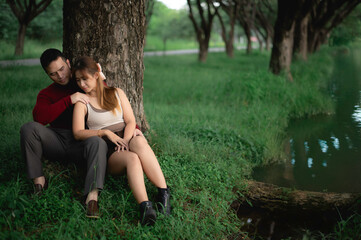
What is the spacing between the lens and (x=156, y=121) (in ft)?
18.8

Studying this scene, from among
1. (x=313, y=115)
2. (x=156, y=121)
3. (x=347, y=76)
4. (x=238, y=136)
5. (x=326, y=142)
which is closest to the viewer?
(x=238, y=136)

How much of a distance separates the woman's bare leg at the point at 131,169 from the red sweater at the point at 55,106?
2.41ft

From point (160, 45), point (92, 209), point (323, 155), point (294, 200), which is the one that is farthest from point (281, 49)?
point (160, 45)

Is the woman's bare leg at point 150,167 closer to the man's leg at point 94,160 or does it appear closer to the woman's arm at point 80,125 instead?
the man's leg at point 94,160

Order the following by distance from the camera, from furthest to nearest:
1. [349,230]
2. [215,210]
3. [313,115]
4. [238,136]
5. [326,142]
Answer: [313,115] → [326,142] → [238,136] → [215,210] → [349,230]

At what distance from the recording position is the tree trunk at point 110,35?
148 inches

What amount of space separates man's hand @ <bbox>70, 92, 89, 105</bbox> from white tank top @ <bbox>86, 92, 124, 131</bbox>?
56mm

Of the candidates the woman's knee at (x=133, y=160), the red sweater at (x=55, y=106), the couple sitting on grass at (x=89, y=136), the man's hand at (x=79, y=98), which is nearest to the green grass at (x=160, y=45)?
the red sweater at (x=55, y=106)

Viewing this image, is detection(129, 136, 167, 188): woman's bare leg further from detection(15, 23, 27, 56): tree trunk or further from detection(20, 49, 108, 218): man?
detection(15, 23, 27, 56): tree trunk

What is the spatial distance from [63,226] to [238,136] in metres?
3.27

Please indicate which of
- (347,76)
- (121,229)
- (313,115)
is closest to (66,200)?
(121,229)

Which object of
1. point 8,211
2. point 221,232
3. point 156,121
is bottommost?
point 221,232

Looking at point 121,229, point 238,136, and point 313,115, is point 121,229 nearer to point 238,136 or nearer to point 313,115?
point 238,136

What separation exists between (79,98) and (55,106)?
0.27 metres
